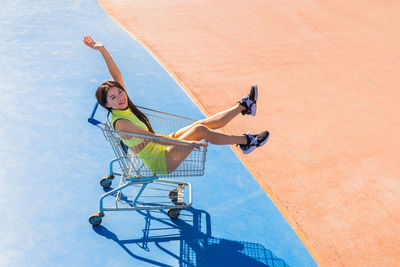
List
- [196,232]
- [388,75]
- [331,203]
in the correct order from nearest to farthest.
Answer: [196,232] < [331,203] < [388,75]

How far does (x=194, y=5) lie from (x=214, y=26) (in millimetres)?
1993

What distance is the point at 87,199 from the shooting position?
424 centimetres

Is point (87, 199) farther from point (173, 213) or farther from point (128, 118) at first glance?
point (128, 118)

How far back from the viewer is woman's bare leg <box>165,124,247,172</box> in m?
3.72

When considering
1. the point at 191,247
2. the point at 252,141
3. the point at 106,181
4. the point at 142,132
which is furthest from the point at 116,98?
the point at 191,247

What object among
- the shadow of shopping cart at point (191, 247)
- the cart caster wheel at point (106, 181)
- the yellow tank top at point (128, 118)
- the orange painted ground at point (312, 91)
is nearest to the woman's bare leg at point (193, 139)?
the yellow tank top at point (128, 118)

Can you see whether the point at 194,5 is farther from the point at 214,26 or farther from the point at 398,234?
the point at 398,234

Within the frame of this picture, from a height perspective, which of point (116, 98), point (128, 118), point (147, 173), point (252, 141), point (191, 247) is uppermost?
point (116, 98)

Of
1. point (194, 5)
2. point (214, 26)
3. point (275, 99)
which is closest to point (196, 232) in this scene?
point (275, 99)

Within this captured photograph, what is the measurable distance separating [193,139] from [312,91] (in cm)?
417

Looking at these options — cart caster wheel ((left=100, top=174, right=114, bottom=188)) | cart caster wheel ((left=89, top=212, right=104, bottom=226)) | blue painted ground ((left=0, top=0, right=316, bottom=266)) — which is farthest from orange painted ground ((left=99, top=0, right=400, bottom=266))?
cart caster wheel ((left=89, top=212, right=104, bottom=226))

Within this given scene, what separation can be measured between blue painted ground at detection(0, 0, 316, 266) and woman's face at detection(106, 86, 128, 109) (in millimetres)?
1310

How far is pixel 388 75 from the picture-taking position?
8.03 m

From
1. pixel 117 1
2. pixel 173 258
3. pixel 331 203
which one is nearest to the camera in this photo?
pixel 173 258
